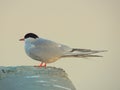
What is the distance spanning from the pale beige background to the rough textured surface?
53 centimetres

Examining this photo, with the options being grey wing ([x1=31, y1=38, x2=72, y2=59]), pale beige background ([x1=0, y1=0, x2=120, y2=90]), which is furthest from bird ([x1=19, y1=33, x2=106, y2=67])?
pale beige background ([x1=0, y1=0, x2=120, y2=90])

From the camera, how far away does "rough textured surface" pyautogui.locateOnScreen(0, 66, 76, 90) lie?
1.95 ft

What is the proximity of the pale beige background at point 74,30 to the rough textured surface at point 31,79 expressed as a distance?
53 cm

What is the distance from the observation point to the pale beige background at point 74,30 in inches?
46.1

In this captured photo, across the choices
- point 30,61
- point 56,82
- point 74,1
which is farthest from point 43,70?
point 74,1

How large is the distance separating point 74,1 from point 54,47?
0.54 meters

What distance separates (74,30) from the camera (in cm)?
123

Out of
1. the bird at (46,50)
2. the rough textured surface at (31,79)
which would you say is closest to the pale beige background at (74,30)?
the bird at (46,50)

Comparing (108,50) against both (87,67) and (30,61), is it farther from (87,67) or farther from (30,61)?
(30,61)

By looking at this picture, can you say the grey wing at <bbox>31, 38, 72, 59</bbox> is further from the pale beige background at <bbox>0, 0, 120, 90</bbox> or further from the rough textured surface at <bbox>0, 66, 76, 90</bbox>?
the pale beige background at <bbox>0, 0, 120, 90</bbox>

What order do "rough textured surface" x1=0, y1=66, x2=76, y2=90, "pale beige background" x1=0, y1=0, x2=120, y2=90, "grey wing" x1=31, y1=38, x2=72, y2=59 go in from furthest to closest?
"pale beige background" x1=0, y1=0, x2=120, y2=90
"grey wing" x1=31, y1=38, x2=72, y2=59
"rough textured surface" x1=0, y1=66, x2=76, y2=90

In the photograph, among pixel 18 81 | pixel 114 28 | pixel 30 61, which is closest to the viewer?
pixel 18 81

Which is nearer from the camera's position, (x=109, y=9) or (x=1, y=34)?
(x=1, y=34)

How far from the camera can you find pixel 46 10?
1207 millimetres
